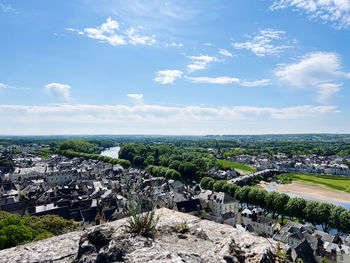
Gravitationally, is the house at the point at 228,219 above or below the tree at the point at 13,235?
below

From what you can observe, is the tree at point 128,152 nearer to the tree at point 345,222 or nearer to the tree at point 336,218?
the tree at point 336,218

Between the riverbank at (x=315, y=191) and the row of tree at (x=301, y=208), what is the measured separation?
2142cm

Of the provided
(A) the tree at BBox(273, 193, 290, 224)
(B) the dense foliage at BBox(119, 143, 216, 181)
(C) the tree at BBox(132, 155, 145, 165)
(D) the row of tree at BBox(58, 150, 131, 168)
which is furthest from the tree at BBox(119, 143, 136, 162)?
(A) the tree at BBox(273, 193, 290, 224)

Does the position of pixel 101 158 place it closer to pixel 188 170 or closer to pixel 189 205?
pixel 188 170

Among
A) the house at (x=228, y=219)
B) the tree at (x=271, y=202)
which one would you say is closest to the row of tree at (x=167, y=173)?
the tree at (x=271, y=202)

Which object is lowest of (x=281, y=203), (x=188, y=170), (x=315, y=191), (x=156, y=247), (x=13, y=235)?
(x=315, y=191)

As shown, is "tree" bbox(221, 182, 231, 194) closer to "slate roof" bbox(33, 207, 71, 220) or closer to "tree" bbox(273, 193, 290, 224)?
"tree" bbox(273, 193, 290, 224)

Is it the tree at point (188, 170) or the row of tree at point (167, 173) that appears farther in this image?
the tree at point (188, 170)

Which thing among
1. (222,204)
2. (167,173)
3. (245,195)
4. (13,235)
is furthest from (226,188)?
(13,235)

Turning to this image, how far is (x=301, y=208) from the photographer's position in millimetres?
38094

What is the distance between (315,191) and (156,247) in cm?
7434

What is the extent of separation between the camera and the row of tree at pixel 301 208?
34.5 metres

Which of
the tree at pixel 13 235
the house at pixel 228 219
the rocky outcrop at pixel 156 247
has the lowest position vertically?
the house at pixel 228 219

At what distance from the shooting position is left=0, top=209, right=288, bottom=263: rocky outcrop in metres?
4.21
